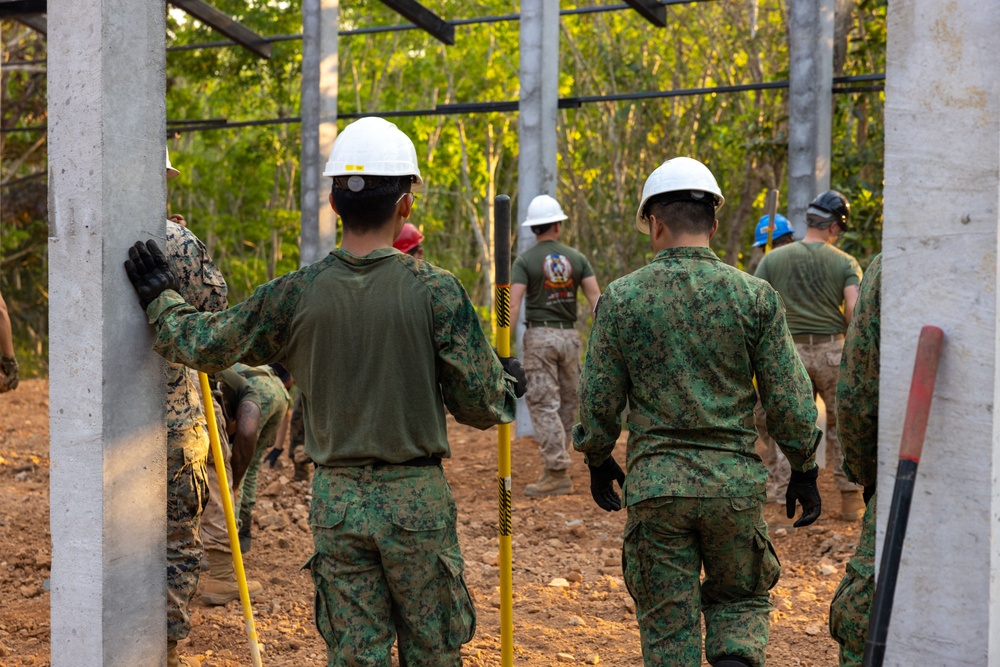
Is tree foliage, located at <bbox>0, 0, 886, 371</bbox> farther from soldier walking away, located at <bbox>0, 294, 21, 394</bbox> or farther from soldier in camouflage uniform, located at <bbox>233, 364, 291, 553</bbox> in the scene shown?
soldier walking away, located at <bbox>0, 294, 21, 394</bbox>

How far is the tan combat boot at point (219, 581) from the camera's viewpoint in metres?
6.11

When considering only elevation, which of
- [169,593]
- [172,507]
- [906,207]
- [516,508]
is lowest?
[516,508]

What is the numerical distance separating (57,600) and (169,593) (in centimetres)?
65

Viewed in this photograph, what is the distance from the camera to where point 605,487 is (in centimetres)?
421

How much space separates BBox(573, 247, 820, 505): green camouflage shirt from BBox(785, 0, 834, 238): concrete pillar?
6767 mm

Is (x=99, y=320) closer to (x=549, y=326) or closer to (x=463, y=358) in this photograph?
(x=463, y=358)

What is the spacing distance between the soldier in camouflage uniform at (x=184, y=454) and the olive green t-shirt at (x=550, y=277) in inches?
198

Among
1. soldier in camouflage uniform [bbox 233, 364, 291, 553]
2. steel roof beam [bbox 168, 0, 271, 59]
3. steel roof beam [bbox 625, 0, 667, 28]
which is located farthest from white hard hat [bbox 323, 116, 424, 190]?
steel roof beam [bbox 168, 0, 271, 59]

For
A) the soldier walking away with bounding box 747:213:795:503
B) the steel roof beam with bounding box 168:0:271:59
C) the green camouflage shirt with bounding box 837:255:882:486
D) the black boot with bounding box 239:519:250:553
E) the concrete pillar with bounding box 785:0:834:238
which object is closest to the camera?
the green camouflage shirt with bounding box 837:255:882:486

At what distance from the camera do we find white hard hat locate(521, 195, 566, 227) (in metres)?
9.61

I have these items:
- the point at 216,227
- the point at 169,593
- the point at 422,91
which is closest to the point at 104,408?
the point at 169,593

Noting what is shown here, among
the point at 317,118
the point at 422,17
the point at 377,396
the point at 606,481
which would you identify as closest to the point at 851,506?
the point at 606,481

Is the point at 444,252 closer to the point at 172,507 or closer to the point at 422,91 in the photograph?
the point at 422,91

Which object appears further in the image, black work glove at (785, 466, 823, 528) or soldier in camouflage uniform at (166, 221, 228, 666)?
soldier in camouflage uniform at (166, 221, 228, 666)
